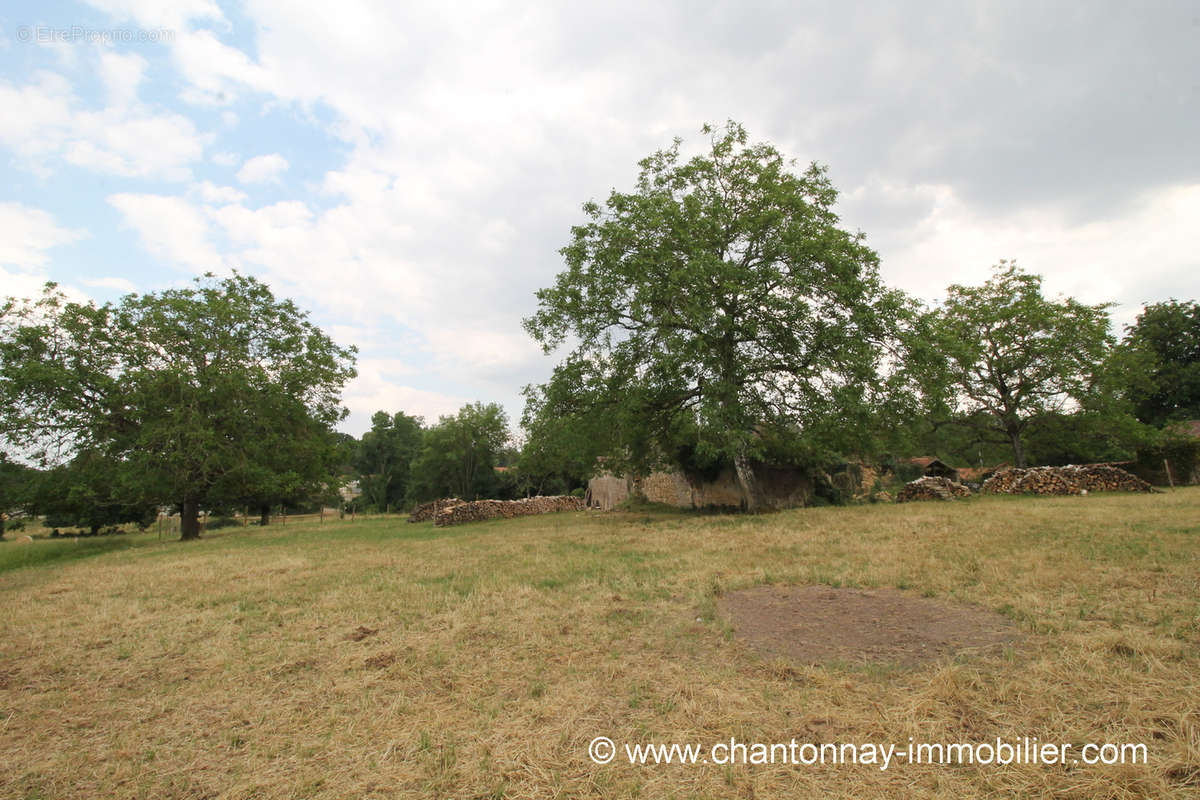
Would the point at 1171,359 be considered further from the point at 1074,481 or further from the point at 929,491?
the point at 929,491

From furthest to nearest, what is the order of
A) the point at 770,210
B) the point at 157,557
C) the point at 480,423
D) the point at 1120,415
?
1. the point at 480,423
2. the point at 1120,415
3. the point at 770,210
4. the point at 157,557

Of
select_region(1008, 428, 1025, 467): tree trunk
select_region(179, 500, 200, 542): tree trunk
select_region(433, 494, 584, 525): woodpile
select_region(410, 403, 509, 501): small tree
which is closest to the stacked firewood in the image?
select_region(433, 494, 584, 525): woodpile

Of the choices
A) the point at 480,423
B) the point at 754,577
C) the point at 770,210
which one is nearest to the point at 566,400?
the point at 770,210

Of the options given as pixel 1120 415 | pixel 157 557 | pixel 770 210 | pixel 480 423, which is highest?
pixel 770 210

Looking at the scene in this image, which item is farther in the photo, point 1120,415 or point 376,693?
point 1120,415

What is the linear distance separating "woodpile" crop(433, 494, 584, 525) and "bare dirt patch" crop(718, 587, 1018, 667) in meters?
20.2

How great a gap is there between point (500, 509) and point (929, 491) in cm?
1902

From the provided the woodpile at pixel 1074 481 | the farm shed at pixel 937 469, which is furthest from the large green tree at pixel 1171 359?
the woodpile at pixel 1074 481

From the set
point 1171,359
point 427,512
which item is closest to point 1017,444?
point 1171,359

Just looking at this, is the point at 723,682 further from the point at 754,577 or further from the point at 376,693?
the point at 754,577

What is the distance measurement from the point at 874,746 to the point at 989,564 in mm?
5420

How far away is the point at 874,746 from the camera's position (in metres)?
2.91

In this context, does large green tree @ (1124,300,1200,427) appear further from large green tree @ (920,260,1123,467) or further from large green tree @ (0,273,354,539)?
large green tree @ (0,273,354,539)

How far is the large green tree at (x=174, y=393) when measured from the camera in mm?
18641
